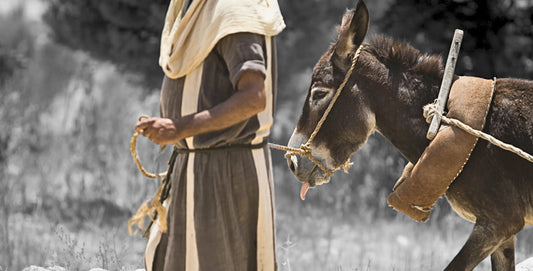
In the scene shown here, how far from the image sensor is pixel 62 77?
1117cm

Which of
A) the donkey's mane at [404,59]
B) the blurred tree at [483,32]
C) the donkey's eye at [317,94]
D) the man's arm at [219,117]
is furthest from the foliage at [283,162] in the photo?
the man's arm at [219,117]

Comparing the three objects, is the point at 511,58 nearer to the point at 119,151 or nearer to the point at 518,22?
the point at 518,22

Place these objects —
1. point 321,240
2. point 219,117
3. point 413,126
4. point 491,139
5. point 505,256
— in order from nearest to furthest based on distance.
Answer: point 219,117, point 491,139, point 413,126, point 505,256, point 321,240

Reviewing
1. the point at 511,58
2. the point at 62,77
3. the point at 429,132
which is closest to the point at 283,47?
the point at 511,58

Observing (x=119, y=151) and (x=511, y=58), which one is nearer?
(x=511, y=58)

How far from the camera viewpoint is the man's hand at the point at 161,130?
2.15 meters

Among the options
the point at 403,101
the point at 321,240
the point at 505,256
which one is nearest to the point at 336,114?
the point at 403,101

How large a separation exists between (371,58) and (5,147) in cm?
590

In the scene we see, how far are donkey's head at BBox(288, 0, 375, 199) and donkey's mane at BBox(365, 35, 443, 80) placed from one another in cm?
12

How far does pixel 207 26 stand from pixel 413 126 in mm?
1177

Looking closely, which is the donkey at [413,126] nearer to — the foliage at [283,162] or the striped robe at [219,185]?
the striped robe at [219,185]

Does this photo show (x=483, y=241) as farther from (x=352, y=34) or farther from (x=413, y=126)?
(x=352, y=34)

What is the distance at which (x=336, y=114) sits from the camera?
3020 millimetres

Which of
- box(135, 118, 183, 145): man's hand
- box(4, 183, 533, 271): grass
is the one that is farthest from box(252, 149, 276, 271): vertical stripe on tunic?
box(4, 183, 533, 271): grass
